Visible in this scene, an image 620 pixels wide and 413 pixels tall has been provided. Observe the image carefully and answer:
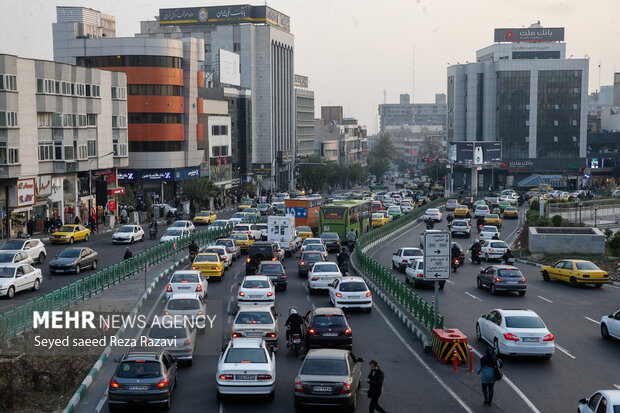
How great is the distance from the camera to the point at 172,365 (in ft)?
60.6

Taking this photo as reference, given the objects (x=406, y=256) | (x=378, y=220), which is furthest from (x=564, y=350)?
(x=378, y=220)

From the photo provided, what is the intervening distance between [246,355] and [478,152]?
106626 mm

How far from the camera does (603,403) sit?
14453 mm

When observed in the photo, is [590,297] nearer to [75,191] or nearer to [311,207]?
[311,207]

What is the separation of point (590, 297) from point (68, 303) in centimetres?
2156

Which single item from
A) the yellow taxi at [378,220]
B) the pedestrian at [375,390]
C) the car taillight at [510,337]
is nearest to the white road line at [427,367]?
the pedestrian at [375,390]

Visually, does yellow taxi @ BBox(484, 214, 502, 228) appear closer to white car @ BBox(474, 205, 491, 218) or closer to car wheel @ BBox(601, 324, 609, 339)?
white car @ BBox(474, 205, 491, 218)

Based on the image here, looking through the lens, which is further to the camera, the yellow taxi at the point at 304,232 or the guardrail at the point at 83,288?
the yellow taxi at the point at 304,232

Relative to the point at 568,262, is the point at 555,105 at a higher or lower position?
higher

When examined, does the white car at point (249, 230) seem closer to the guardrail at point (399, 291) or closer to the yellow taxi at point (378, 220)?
the guardrail at point (399, 291)

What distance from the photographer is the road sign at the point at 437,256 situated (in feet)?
80.4

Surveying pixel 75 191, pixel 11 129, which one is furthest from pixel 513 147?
pixel 11 129

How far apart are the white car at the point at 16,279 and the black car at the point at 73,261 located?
463 cm

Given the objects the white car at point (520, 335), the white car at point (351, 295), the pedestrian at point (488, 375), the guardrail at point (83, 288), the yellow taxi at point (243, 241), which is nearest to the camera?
the pedestrian at point (488, 375)
